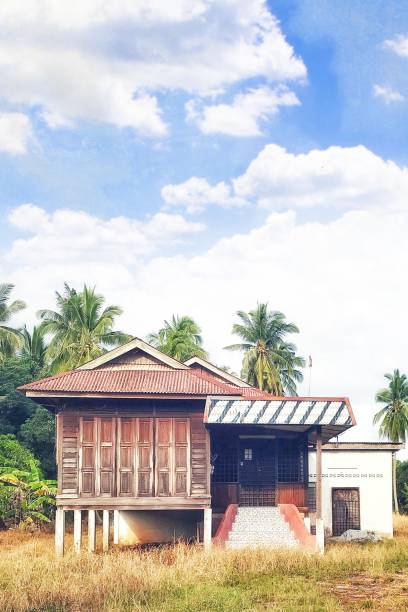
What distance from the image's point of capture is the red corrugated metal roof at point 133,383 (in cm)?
2711

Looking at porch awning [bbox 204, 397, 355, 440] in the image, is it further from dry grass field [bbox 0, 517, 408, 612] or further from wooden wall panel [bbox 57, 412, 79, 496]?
wooden wall panel [bbox 57, 412, 79, 496]

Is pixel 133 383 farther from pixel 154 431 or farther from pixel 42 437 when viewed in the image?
pixel 42 437

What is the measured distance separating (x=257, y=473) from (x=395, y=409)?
3184 centimetres

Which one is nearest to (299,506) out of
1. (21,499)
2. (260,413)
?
(260,413)

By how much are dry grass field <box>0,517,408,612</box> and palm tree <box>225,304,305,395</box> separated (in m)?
31.2

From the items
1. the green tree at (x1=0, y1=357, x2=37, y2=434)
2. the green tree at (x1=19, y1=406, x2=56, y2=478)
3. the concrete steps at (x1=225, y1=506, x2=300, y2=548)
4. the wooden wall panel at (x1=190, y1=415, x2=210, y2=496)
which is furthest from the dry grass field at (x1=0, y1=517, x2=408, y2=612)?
the green tree at (x1=0, y1=357, x2=37, y2=434)

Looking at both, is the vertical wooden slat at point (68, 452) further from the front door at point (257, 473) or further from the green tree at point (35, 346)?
the green tree at point (35, 346)

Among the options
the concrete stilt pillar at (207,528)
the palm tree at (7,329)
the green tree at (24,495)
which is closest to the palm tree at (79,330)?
the palm tree at (7,329)

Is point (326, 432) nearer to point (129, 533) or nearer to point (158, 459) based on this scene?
point (158, 459)

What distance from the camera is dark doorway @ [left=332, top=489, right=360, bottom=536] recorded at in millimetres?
35031

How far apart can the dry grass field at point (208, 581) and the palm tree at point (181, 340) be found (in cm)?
2415

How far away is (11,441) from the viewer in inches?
1465

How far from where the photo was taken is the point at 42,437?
39.4 meters

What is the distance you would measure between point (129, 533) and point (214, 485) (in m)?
4.63
